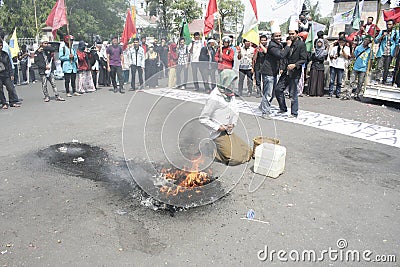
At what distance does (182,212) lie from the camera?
3662 mm

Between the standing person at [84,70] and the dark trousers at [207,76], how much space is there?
26.2 ft

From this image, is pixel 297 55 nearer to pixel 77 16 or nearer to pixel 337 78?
pixel 337 78

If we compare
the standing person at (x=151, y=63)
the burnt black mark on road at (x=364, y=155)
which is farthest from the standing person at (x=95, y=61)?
the burnt black mark on road at (x=364, y=155)

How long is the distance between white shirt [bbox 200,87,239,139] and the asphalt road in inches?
11.1

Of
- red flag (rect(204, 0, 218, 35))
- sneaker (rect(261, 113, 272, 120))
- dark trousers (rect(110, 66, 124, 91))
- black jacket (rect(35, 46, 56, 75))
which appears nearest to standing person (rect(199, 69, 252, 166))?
sneaker (rect(261, 113, 272, 120))

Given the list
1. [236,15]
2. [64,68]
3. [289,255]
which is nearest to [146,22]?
[236,15]

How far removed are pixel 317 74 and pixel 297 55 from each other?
3415mm

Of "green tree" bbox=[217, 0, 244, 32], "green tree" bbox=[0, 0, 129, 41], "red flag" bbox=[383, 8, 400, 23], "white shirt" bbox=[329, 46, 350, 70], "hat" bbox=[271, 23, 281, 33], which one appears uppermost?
"green tree" bbox=[217, 0, 244, 32]

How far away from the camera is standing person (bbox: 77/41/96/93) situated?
37.4 ft

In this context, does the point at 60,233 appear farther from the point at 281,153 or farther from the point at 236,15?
the point at 236,15

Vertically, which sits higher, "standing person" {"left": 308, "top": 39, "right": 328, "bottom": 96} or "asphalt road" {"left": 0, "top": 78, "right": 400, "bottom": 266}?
"standing person" {"left": 308, "top": 39, "right": 328, "bottom": 96}

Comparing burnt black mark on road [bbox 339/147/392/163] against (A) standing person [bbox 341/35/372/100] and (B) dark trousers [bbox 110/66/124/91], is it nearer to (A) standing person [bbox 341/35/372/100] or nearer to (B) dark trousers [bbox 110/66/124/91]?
(A) standing person [bbox 341/35/372/100]

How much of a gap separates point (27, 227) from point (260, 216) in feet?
8.34

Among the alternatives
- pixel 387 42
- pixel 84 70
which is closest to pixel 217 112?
pixel 387 42
